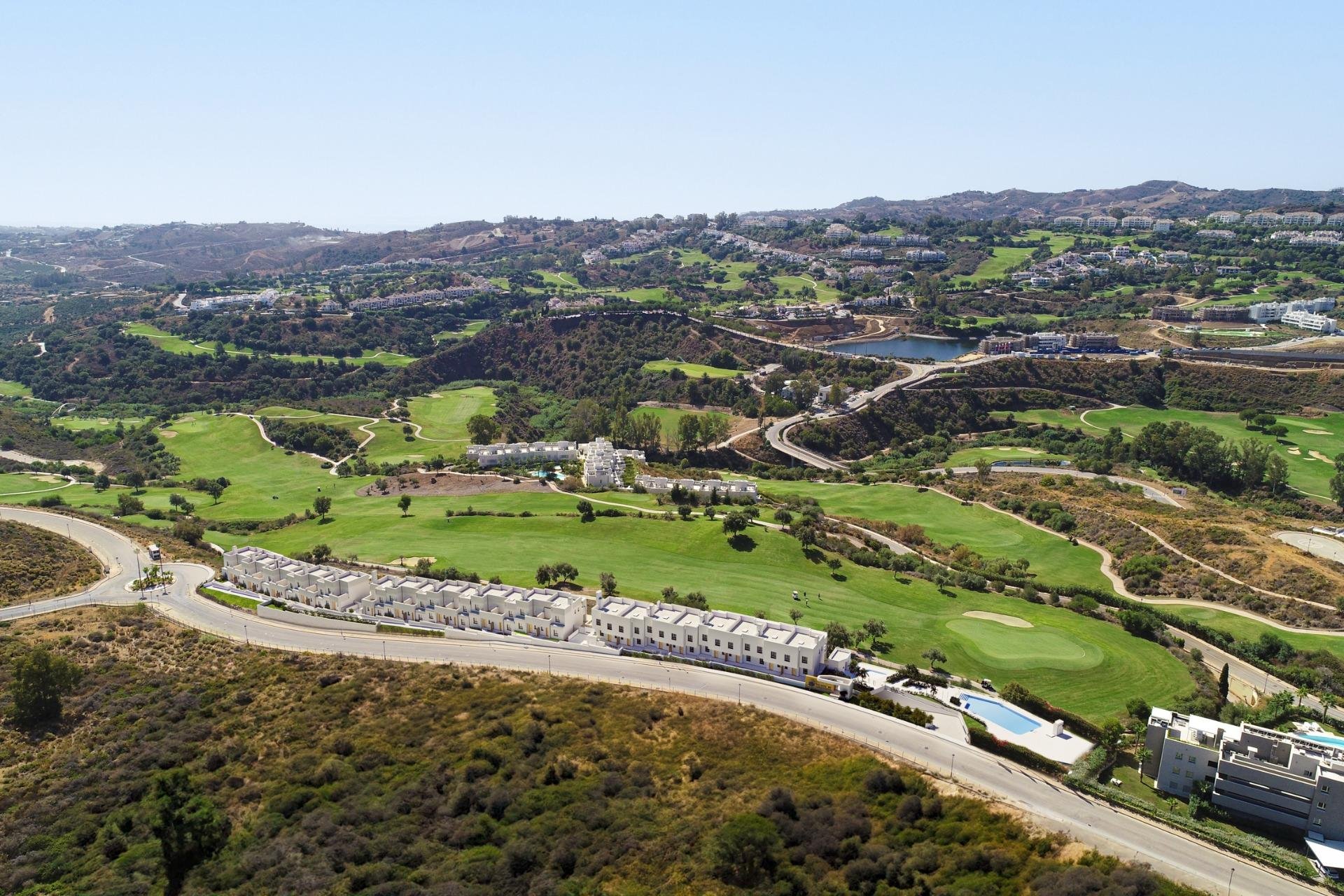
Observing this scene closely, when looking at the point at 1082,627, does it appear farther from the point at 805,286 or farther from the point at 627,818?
the point at 805,286

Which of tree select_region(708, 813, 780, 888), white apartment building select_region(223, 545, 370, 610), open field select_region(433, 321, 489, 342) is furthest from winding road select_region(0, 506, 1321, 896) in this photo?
open field select_region(433, 321, 489, 342)

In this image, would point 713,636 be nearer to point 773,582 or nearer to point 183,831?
point 773,582

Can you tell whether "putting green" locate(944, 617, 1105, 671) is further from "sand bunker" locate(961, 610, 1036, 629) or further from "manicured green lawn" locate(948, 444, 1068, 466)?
"manicured green lawn" locate(948, 444, 1068, 466)

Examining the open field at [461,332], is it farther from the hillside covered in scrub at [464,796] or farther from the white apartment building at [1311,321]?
the white apartment building at [1311,321]

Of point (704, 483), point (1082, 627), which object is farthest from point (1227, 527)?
point (704, 483)

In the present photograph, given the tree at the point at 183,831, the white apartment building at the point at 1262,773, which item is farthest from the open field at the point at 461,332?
the white apartment building at the point at 1262,773
